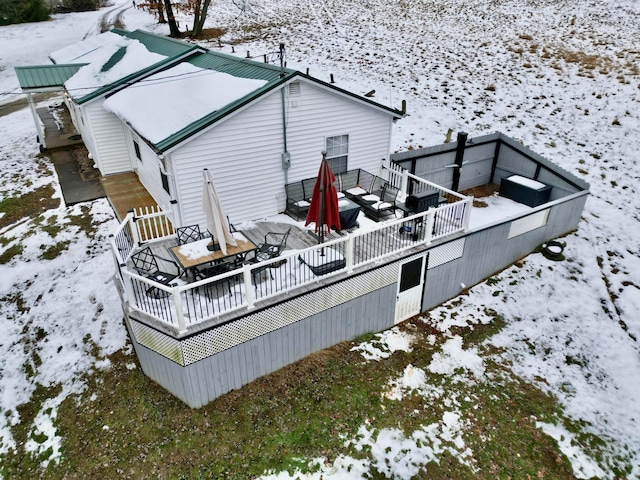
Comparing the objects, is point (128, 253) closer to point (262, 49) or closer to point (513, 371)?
point (513, 371)

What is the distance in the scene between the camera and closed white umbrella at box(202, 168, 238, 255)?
8.45 m

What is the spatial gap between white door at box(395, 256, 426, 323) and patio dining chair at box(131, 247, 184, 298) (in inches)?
208

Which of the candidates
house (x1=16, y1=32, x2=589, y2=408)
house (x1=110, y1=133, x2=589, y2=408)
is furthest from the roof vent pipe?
house (x1=110, y1=133, x2=589, y2=408)

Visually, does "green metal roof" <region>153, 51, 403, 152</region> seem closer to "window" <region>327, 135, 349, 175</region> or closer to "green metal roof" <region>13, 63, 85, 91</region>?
"window" <region>327, 135, 349, 175</region>

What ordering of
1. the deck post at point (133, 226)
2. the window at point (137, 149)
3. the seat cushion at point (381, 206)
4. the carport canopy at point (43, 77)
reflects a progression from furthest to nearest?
1. the carport canopy at point (43, 77)
2. the window at point (137, 149)
3. the seat cushion at point (381, 206)
4. the deck post at point (133, 226)

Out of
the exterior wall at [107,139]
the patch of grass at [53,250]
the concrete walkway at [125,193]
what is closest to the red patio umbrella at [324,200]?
A: the concrete walkway at [125,193]

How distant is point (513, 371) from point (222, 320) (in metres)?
7.02

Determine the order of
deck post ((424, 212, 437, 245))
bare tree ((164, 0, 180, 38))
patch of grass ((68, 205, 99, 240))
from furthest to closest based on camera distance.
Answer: bare tree ((164, 0, 180, 38)), patch of grass ((68, 205, 99, 240)), deck post ((424, 212, 437, 245))

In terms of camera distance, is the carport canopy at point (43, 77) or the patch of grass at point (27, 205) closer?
the patch of grass at point (27, 205)

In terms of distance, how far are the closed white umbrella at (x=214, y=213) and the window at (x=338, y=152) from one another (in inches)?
195

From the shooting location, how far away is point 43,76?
18.5 metres

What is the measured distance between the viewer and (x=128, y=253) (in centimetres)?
983

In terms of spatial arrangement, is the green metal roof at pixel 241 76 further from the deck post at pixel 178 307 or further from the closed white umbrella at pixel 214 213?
the deck post at pixel 178 307

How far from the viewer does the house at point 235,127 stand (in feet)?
34.6
